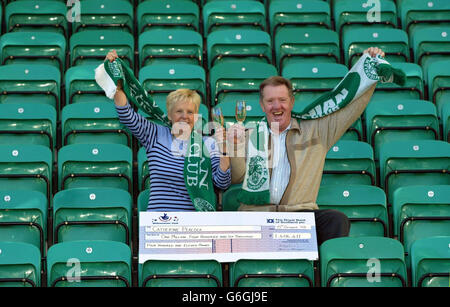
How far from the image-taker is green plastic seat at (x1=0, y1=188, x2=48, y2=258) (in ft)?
19.1

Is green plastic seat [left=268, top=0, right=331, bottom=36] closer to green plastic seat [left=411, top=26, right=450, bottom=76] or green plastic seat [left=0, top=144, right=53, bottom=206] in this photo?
green plastic seat [left=411, top=26, right=450, bottom=76]

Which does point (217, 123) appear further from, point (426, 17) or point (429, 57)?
point (426, 17)

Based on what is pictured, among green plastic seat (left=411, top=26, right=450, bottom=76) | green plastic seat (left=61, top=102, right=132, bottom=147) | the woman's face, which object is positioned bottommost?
the woman's face

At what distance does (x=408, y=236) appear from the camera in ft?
19.4

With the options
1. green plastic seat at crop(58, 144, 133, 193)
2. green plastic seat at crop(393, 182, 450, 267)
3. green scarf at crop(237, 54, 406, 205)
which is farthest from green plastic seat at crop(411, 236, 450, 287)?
green plastic seat at crop(58, 144, 133, 193)

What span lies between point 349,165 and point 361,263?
127 centimetres

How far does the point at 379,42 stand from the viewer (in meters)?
7.82

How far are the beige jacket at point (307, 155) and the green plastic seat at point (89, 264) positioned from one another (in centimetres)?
82

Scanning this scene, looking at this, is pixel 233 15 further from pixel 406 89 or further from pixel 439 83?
pixel 439 83

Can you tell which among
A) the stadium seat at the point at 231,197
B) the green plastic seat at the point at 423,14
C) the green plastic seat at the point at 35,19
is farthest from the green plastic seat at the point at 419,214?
the green plastic seat at the point at 35,19

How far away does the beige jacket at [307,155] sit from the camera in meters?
5.80

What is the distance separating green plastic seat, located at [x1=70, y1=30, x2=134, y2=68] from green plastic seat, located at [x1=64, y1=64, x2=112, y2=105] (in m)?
0.31

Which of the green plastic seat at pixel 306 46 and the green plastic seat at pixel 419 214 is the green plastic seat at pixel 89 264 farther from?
the green plastic seat at pixel 306 46
